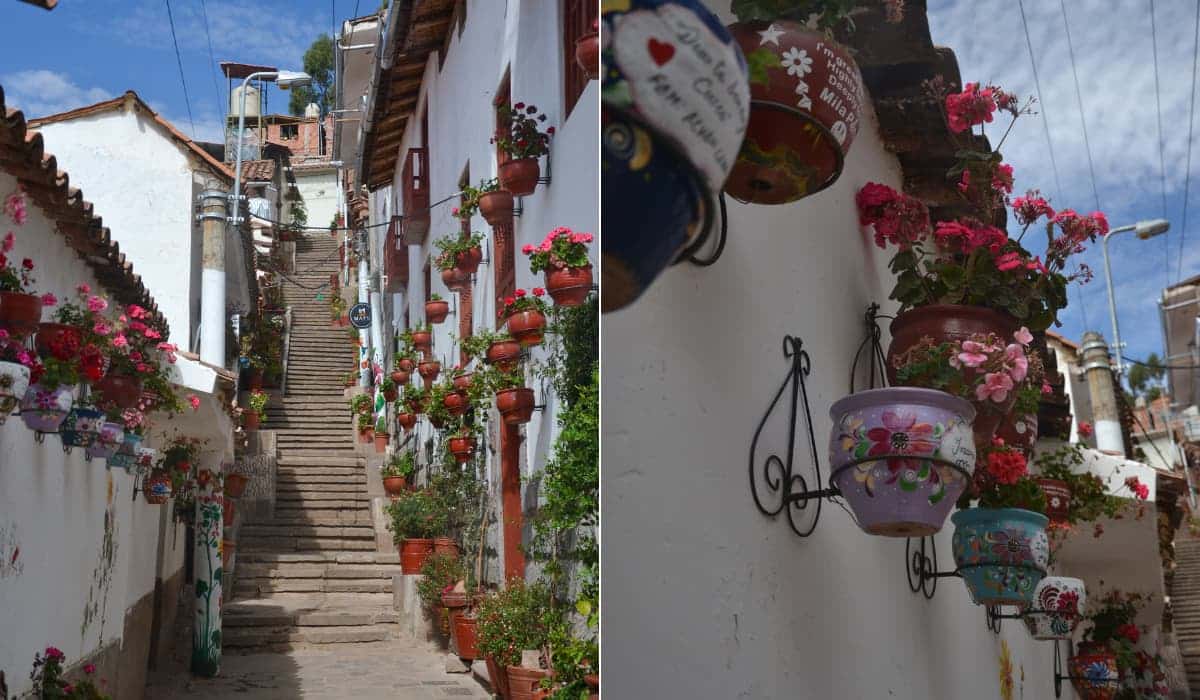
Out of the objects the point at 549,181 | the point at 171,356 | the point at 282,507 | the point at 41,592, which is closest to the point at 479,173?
the point at 549,181

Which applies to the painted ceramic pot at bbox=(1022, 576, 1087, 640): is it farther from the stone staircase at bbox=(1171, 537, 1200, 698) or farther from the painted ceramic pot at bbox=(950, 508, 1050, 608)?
the stone staircase at bbox=(1171, 537, 1200, 698)

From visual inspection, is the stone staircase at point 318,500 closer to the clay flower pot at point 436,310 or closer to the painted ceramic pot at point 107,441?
the clay flower pot at point 436,310

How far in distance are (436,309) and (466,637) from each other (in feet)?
2.14

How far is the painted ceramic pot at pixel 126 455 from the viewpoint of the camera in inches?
156

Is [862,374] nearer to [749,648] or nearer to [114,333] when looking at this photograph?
[749,648]

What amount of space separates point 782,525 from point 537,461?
3.21 feet

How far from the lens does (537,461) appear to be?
6.10ft

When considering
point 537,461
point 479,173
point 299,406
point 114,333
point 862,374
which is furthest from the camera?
point 114,333

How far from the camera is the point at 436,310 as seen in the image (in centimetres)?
228

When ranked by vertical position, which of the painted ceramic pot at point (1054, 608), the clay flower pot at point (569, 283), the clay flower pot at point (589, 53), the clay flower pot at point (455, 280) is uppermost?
the clay flower pot at point (589, 53)

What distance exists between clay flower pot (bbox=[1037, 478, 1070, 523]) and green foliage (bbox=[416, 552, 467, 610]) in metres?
3.96

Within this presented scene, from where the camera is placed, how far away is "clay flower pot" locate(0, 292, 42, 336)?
3432 millimetres

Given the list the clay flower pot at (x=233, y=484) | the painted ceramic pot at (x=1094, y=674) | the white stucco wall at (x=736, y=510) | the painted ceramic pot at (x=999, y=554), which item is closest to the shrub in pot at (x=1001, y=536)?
the painted ceramic pot at (x=999, y=554)

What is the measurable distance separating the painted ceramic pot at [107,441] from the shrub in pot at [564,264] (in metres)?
→ 2.23
